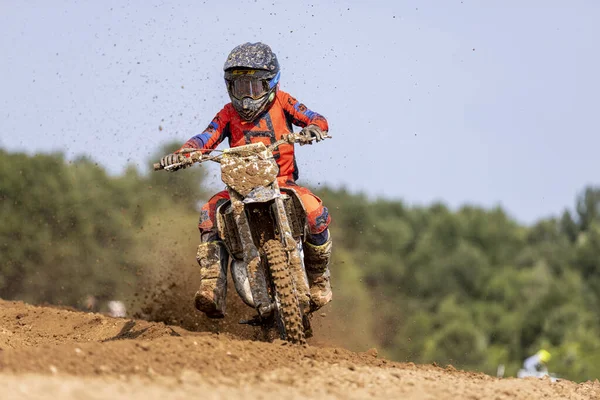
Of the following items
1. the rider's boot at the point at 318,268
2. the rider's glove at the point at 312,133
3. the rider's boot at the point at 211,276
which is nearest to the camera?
the rider's glove at the point at 312,133

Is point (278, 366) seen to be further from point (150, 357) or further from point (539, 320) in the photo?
point (539, 320)

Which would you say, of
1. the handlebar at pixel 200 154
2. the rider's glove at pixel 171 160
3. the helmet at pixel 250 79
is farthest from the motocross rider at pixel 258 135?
the rider's glove at pixel 171 160

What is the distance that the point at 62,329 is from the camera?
13773mm

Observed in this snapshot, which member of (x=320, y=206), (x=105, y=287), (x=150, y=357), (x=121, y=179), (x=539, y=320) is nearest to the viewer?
(x=150, y=357)

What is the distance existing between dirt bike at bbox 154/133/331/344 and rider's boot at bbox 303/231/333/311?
0.60 m

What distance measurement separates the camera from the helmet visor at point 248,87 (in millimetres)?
11633

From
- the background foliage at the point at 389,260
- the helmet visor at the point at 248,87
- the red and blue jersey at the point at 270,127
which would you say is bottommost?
the background foliage at the point at 389,260

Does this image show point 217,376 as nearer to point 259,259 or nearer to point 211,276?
point 259,259

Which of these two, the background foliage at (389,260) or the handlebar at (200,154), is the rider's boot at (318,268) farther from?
the background foliage at (389,260)

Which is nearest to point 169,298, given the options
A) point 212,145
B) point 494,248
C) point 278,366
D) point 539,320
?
point 212,145

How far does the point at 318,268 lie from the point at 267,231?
1123mm

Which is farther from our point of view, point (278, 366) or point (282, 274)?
point (282, 274)

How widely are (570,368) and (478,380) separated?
2100 cm

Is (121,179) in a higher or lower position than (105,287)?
higher
